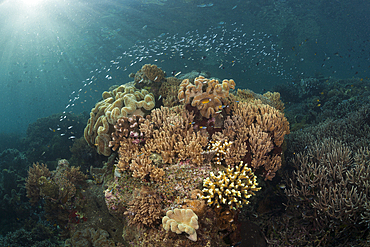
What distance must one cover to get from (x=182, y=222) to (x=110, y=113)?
424cm

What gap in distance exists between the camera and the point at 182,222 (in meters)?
3.28

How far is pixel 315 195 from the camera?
432 cm

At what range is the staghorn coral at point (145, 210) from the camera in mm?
3477

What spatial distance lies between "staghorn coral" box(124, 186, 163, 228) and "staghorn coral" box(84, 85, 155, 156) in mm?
2829

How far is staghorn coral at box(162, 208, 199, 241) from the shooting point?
3.06 metres

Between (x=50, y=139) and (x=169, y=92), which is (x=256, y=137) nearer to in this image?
(x=169, y=92)

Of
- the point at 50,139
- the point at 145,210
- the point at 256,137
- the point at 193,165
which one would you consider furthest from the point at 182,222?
the point at 50,139

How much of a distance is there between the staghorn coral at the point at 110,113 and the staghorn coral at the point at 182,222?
11.9ft

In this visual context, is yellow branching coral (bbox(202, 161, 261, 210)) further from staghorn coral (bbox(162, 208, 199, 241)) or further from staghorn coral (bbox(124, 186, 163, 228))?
staghorn coral (bbox(124, 186, 163, 228))

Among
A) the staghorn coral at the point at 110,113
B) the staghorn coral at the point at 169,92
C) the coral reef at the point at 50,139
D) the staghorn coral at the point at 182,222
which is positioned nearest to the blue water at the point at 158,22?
the coral reef at the point at 50,139

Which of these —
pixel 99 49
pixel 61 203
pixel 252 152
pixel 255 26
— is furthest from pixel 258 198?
pixel 99 49

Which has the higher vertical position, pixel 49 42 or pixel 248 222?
pixel 49 42

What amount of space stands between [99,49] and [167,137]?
48.6 m

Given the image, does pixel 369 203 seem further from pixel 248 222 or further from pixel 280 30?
pixel 280 30
